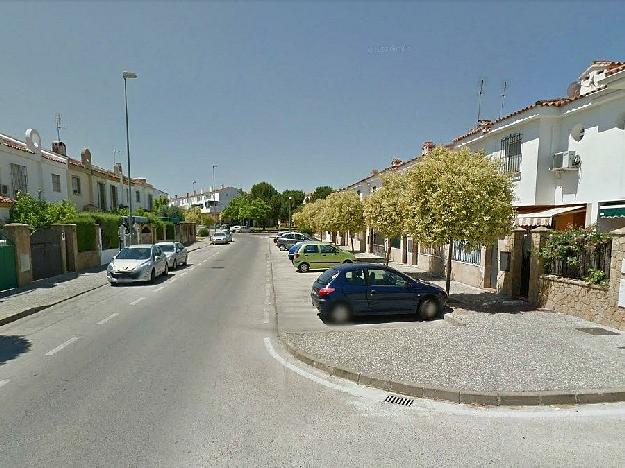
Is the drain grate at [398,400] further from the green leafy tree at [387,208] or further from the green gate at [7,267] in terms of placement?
the green gate at [7,267]

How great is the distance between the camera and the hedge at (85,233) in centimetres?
1714

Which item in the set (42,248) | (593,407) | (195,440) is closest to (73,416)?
(195,440)

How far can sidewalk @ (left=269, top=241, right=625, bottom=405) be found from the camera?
4.47 meters

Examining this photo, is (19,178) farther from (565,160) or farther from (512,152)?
(565,160)

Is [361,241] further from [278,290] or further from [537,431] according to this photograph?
[537,431]

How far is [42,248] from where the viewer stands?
559 inches

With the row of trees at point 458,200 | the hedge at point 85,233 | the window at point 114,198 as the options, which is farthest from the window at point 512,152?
the window at point 114,198

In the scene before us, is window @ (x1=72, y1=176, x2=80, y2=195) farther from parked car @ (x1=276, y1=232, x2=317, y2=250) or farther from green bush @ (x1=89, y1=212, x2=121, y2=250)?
parked car @ (x1=276, y1=232, x2=317, y2=250)

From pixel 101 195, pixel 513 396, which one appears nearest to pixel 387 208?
pixel 513 396

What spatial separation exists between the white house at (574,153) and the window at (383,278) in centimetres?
620

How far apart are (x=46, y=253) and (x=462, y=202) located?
16.2m

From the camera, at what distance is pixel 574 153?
1175cm

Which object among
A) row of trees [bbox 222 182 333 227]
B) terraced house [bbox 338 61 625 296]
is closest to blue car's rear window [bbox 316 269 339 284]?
terraced house [bbox 338 61 625 296]

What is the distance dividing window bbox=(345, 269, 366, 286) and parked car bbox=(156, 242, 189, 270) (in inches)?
492
